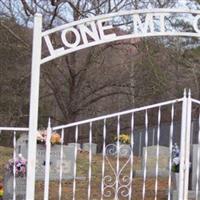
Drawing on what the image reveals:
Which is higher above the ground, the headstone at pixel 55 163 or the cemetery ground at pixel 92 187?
the headstone at pixel 55 163

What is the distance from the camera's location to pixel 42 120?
835 inches

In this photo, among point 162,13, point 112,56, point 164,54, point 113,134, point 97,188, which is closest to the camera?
point 162,13

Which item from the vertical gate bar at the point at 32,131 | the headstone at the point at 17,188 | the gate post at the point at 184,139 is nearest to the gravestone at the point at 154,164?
the headstone at the point at 17,188

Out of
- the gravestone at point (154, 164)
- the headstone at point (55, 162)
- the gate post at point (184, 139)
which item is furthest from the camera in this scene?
the gravestone at point (154, 164)

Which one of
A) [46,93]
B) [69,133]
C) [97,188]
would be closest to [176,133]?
[69,133]

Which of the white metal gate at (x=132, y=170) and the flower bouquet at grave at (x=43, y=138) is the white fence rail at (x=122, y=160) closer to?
the white metal gate at (x=132, y=170)

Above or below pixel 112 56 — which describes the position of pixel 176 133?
below

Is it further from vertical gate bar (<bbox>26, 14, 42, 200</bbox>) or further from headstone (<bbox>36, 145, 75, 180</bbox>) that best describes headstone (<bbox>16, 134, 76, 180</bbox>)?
vertical gate bar (<bbox>26, 14, 42, 200</bbox>)

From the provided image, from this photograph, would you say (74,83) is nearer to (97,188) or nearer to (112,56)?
(112,56)

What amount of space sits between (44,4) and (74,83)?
11.5 feet

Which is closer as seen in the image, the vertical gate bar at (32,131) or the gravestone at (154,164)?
the vertical gate bar at (32,131)

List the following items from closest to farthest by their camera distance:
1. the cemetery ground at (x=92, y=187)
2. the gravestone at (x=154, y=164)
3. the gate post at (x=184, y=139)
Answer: the gate post at (x=184, y=139)
the cemetery ground at (x=92, y=187)
the gravestone at (x=154, y=164)

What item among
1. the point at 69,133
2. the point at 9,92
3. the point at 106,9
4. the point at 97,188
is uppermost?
the point at 106,9

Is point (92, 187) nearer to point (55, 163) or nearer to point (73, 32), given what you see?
point (55, 163)
